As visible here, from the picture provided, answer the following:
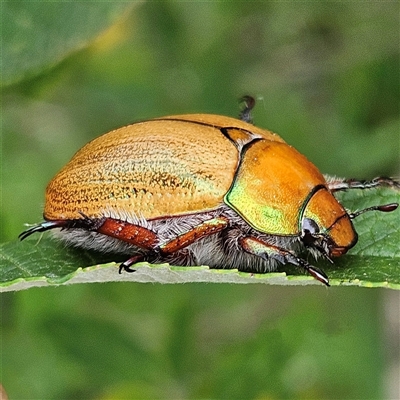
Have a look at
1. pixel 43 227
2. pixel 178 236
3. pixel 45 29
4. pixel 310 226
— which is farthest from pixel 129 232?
pixel 45 29

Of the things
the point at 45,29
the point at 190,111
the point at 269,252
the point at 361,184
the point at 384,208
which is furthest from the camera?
the point at 190,111

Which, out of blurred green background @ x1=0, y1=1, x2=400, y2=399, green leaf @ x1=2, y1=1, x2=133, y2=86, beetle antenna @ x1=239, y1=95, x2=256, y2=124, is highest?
green leaf @ x1=2, y1=1, x2=133, y2=86

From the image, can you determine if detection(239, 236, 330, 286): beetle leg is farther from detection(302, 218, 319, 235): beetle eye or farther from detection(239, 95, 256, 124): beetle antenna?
detection(239, 95, 256, 124): beetle antenna

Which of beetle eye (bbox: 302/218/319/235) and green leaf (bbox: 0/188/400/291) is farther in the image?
beetle eye (bbox: 302/218/319/235)

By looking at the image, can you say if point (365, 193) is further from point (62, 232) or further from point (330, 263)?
point (62, 232)

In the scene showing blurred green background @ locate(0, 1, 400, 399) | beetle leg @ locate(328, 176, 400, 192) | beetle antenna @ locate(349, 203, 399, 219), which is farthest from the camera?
blurred green background @ locate(0, 1, 400, 399)

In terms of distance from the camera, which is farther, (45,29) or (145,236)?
(45,29)

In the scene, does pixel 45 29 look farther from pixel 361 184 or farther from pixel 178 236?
pixel 361 184

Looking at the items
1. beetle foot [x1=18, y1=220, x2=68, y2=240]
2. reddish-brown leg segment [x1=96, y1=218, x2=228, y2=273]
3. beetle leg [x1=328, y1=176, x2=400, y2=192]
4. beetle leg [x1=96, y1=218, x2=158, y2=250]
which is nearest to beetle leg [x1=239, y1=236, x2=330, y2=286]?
reddish-brown leg segment [x1=96, y1=218, x2=228, y2=273]

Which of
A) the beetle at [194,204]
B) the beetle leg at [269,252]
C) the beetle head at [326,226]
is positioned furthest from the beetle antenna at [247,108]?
the beetle leg at [269,252]
